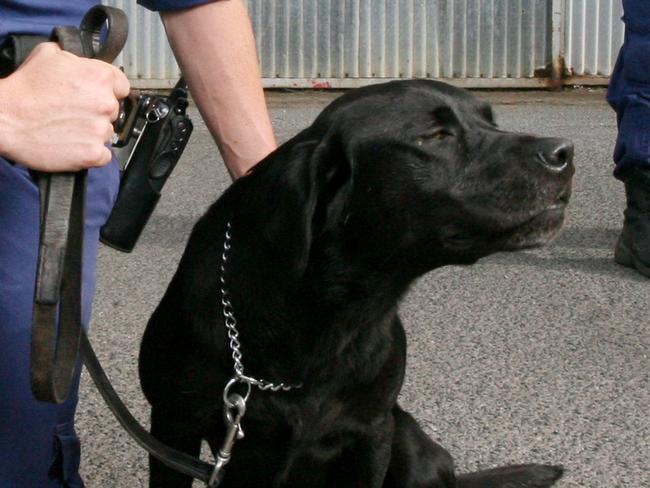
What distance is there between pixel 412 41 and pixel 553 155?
874 cm

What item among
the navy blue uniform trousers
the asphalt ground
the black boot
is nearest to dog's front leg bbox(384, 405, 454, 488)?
the asphalt ground

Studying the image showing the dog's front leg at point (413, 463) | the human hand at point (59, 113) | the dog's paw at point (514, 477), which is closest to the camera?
the human hand at point (59, 113)

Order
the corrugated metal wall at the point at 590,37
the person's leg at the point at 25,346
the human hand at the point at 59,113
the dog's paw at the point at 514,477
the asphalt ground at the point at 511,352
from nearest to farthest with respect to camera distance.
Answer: the human hand at the point at 59,113
the person's leg at the point at 25,346
the dog's paw at the point at 514,477
the asphalt ground at the point at 511,352
the corrugated metal wall at the point at 590,37

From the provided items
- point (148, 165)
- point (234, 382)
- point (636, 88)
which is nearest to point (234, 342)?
point (234, 382)

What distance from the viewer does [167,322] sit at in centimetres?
268

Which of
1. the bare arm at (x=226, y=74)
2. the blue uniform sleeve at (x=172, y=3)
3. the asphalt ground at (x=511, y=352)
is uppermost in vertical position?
the blue uniform sleeve at (x=172, y=3)

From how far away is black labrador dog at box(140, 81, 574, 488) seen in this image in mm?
2520

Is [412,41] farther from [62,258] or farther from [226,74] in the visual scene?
[62,258]

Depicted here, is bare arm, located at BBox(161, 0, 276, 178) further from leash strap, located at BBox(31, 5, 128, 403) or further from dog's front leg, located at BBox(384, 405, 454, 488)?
dog's front leg, located at BBox(384, 405, 454, 488)

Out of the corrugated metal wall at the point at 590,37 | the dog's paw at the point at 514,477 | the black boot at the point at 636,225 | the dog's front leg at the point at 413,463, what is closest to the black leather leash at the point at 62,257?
the dog's front leg at the point at 413,463

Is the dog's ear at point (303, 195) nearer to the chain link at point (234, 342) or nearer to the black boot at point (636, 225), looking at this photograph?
the chain link at point (234, 342)

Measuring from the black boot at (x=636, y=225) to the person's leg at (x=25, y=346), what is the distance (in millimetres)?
2974

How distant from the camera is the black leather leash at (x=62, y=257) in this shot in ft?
5.93

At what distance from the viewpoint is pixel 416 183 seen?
2551mm
